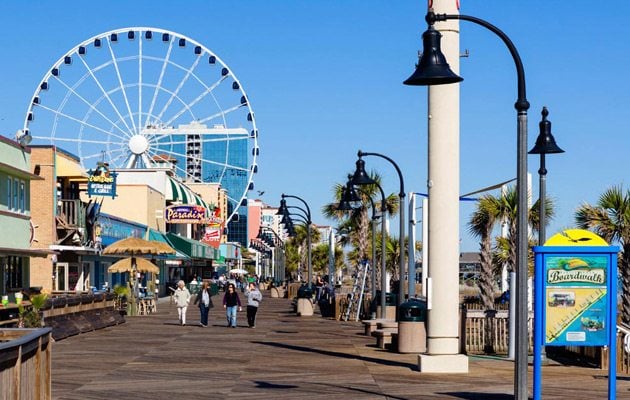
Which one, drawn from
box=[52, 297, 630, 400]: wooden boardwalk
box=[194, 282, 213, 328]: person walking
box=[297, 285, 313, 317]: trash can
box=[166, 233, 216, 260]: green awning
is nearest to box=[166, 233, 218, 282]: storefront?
box=[166, 233, 216, 260]: green awning

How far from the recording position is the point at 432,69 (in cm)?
1379

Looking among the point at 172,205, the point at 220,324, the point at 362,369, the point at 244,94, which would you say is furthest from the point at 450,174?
the point at 172,205

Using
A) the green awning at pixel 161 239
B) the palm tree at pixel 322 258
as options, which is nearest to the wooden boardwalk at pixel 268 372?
the green awning at pixel 161 239

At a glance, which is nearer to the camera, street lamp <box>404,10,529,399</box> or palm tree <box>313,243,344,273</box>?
street lamp <box>404,10,529,399</box>

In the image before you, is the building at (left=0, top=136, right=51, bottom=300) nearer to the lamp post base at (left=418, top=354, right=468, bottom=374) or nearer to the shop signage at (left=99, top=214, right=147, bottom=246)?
the shop signage at (left=99, top=214, right=147, bottom=246)

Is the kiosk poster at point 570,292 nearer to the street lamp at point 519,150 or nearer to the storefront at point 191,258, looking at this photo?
the street lamp at point 519,150

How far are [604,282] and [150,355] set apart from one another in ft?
40.4

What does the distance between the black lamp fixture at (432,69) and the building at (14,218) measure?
2423cm

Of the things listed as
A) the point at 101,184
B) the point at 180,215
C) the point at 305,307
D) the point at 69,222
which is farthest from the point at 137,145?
the point at 305,307

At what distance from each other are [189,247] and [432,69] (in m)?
65.3

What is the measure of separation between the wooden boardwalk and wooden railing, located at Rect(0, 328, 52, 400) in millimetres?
4282

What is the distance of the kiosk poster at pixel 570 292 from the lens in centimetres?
1487

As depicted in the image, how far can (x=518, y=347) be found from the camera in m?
13.6

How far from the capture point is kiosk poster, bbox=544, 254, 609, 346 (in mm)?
14867
